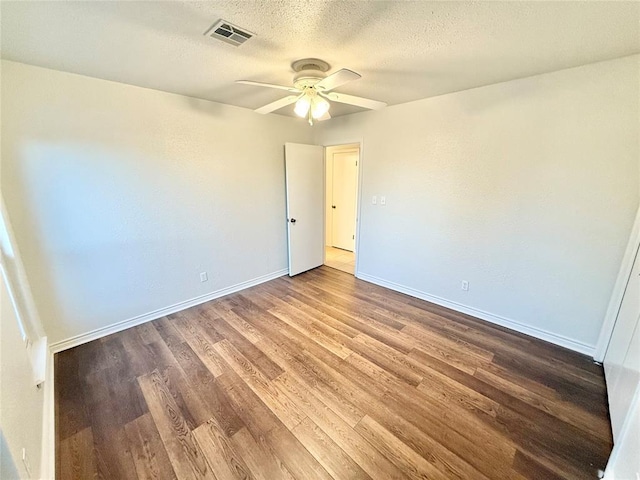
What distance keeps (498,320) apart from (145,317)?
368cm

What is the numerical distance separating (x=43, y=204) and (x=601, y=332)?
15.1 ft

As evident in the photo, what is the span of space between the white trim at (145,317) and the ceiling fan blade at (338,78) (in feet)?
8.63

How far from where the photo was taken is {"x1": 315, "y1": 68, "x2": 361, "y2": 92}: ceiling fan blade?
4.79ft

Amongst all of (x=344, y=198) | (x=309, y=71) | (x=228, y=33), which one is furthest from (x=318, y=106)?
(x=344, y=198)

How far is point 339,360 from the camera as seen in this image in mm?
2141

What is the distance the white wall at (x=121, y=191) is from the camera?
1967 mm

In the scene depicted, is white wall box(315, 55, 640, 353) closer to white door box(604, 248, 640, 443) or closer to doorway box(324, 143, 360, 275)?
white door box(604, 248, 640, 443)

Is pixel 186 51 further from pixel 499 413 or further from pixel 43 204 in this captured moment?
pixel 499 413

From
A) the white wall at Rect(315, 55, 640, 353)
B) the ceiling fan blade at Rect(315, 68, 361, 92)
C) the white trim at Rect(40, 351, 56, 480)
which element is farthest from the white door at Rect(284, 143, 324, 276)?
the white trim at Rect(40, 351, 56, 480)

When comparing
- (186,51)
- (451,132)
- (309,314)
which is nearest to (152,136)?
(186,51)

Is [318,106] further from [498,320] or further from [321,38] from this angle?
[498,320]

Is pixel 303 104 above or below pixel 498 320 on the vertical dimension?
above

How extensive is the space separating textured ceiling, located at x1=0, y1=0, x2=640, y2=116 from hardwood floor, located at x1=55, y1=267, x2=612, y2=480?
2.29m

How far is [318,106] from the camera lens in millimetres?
1935
